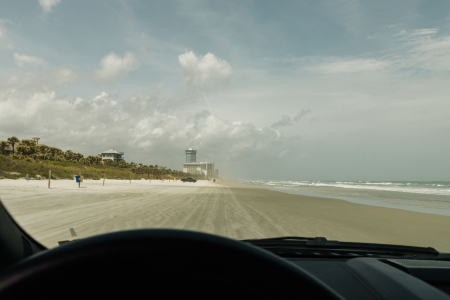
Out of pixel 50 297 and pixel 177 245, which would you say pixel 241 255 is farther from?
pixel 50 297

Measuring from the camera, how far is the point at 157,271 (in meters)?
0.68

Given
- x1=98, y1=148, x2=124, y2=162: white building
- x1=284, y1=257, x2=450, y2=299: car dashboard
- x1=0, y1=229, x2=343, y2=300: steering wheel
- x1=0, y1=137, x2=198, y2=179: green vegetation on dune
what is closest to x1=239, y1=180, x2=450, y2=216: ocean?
x1=284, y1=257, x2=450, y2=299: car dashboard

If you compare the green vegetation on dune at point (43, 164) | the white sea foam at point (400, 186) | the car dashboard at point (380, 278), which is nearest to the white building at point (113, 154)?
the green vegetation on dune at point (43, 164)

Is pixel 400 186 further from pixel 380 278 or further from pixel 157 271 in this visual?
pixel 157 271

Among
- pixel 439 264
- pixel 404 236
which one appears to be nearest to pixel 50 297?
pixel 439 264

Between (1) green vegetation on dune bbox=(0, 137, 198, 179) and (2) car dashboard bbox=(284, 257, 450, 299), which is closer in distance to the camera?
(2) car dashboard bbox=(284, 257, 450, 299)

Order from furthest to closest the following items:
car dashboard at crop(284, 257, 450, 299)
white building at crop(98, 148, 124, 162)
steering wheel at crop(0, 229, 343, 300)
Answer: white building at crop(98, 148, 124, 162), car dashboard at crop(284, 257, 450, 299), steering wheel at crop(0, 229, 343, 300)

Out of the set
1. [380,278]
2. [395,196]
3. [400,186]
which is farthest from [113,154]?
[380,278]

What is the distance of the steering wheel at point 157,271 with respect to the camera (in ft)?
2.10

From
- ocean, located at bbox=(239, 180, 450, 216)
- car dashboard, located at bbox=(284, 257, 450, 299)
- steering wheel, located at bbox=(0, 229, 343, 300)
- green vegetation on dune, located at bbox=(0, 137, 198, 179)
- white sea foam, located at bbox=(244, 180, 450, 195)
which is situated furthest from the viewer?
white sea foam, located at bbox=(244, 180, 450, 195)

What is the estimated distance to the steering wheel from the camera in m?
0.64

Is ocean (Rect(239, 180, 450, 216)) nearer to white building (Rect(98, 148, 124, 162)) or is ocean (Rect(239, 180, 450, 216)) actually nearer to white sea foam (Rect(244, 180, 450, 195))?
white sea foam (Rect(244, 180, 450, 195))

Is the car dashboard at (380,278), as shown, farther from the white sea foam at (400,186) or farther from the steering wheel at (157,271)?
the white sea foam at (400,186)

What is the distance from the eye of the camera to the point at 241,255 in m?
0.74
